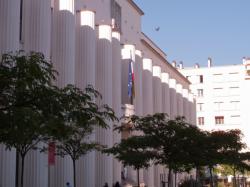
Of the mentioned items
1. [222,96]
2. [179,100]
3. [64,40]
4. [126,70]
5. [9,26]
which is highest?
[222,96]

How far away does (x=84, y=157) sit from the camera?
38750 millimetres

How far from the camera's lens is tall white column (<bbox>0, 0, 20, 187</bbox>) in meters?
27.5

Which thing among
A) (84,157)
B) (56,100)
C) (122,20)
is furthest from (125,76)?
(56,100)

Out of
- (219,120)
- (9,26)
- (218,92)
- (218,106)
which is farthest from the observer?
(218,92)

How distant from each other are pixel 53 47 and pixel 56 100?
25.6 metres

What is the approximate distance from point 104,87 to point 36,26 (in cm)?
1210

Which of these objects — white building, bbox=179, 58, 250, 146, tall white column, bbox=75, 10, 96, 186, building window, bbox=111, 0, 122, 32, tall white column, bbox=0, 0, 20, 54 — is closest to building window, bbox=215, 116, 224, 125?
white building, bbox=179, 58, 250, 146

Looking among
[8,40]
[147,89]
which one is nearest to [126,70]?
[147,89]

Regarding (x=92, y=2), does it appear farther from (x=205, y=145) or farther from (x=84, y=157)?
(x=205, y=145)

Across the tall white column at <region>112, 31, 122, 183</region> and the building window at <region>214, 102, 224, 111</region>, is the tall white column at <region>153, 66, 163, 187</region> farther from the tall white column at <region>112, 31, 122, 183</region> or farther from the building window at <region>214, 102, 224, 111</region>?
the building window at <region>214, 102, 224, 111</region>

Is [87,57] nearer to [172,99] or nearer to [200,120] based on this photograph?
[172,99]

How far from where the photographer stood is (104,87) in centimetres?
4394

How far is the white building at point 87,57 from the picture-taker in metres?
31.1

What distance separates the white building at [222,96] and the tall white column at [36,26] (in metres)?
72.8
